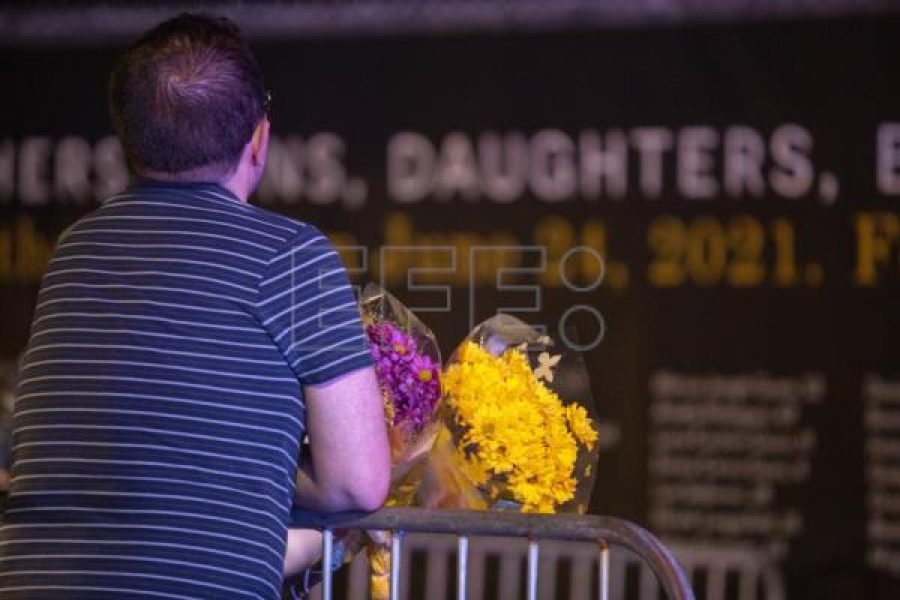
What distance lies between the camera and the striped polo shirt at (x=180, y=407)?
4.78 ft

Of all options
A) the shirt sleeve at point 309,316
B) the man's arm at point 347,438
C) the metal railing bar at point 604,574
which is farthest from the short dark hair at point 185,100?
the metal railing bar at point 604,574

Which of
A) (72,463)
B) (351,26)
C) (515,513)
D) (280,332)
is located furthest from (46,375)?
(351,26)

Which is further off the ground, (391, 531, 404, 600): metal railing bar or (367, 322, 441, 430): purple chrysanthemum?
(367, 322, 441, 430): purple chrysanthemum

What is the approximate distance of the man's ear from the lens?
1.58 meters

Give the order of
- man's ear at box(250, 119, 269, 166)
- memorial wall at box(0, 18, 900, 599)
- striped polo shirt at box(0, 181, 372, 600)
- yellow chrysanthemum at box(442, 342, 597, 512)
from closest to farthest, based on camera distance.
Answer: striped polo shirt at box(0, 181, 372, 600) → man's ear at box(250, 119, 269, 166) → yellow chrysanthemum at box(442, 342, 597, 512) → memorial wall at box(0, 18, 900, 599)

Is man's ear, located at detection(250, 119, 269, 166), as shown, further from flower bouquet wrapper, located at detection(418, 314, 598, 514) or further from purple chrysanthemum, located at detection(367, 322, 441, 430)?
flower bouquet wrapper, located at detection(418, 314, 598, 514)

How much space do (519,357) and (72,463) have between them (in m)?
0.64

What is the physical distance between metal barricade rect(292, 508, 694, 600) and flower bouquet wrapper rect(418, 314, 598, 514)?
10 centimetres

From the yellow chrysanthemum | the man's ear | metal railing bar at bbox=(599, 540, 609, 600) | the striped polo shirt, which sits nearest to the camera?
the striped polo shirt

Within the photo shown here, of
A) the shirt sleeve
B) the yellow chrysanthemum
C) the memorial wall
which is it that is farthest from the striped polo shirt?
the memorial wall

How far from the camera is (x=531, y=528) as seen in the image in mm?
1689

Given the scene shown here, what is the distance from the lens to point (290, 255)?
1.48 meters

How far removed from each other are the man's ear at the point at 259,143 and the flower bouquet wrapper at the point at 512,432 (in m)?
0.43

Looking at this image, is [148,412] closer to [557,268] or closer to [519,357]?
[519,357]
